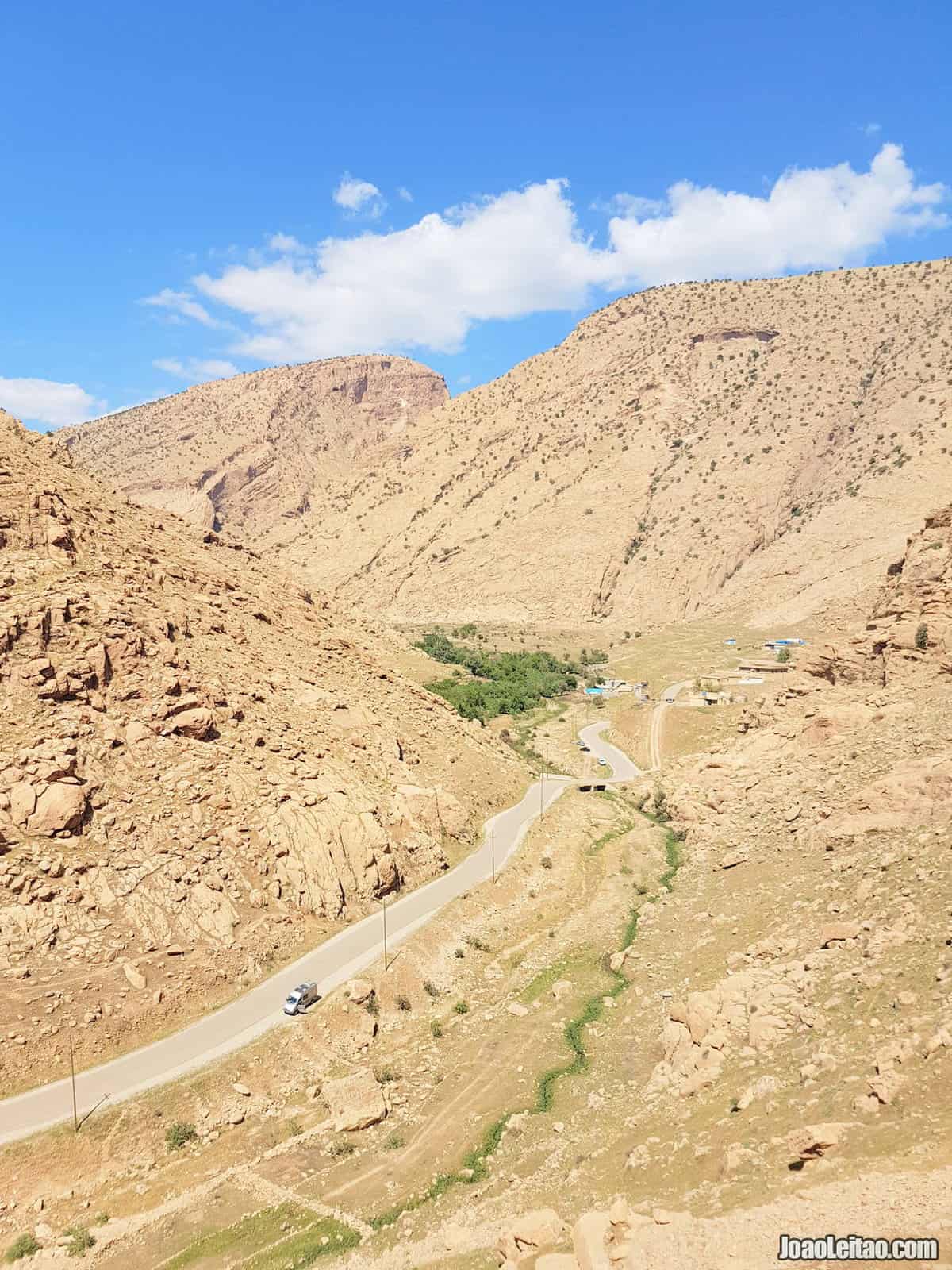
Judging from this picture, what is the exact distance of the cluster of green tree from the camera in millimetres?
55156

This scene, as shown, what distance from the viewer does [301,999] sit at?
2159 centimetres

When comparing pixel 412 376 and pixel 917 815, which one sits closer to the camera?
pixel 917 815

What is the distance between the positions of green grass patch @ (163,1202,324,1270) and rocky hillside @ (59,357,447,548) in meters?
120

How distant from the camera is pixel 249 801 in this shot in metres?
26.5

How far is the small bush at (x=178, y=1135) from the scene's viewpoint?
17609 millimetres

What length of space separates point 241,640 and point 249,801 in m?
10.2

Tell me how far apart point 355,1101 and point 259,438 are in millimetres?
145449

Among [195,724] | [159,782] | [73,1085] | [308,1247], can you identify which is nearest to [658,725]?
[195,724]

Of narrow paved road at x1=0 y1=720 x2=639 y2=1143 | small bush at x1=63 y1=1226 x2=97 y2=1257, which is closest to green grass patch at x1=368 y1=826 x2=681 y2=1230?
narrow paved road at x1=0 y1=720 x2=639 y2=1143

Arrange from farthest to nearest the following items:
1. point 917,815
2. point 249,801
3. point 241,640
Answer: point 241,640
point 249,801
point 917,815

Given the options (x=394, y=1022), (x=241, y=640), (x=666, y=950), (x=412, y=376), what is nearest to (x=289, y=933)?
(x=394, y=1022)

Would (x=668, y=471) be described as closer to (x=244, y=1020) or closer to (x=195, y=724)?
(x=195, y=724)

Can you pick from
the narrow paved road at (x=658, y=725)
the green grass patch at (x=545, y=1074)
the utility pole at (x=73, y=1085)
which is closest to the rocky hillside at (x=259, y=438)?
the narrow paved road at (x=658, y=725)

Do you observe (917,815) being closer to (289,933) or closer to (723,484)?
(289,933)
